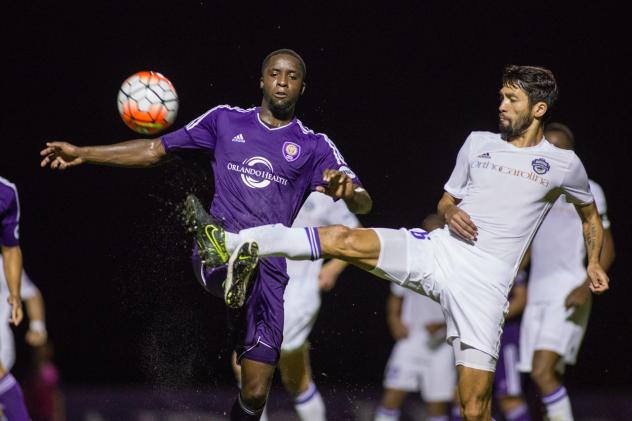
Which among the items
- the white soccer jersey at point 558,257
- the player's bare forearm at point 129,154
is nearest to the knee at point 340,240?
the player's bare forearm at point 129,154

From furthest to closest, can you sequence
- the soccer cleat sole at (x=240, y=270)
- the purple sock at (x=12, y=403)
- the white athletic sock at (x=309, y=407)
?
1. the white athletic sock at (x=309, y=407)
2. the purple sock at (x=12, y=403)
3. the soccer cleat sole at (x=240, y=270)

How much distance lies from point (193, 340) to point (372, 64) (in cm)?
422

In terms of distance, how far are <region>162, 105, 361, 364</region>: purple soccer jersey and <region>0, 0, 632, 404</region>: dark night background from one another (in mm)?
3656

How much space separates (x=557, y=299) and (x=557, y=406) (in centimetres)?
82

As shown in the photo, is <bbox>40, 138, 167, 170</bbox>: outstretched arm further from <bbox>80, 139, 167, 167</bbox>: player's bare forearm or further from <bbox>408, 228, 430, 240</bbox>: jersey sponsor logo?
<bbox>408, 228, 430, 240</bbox>: jersey sponsor logo

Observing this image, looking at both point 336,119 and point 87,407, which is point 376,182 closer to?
point 336,119

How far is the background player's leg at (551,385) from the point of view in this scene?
22.1ft

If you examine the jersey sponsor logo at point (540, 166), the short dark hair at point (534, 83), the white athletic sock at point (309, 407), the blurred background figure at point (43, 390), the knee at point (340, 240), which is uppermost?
the short dark hair at point (534, 83)

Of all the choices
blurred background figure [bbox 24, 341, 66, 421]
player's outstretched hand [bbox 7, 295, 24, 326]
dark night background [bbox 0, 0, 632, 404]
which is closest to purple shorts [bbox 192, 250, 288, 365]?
player's outstretched hand [bbox 7, 295, 24, 326]

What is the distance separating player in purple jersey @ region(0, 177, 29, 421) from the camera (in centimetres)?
623

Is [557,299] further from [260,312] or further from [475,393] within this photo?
[260,312]

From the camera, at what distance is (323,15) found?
970cm

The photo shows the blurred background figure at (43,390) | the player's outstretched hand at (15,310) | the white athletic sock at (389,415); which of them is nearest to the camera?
the player's outstretched hand at (15,310)

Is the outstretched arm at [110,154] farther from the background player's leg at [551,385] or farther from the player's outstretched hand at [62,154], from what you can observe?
the background player's leg at [551,385]
